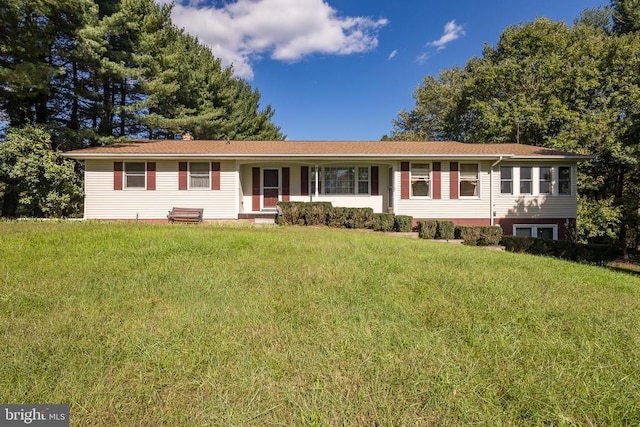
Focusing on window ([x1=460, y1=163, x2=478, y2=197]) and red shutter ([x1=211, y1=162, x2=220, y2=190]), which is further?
window ([x1=460, y1=163, x2=478, y2=197])

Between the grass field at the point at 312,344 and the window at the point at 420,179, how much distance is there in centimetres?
836

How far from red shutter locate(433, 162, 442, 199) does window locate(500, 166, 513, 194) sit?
8.95ft

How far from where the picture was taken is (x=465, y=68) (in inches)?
1209

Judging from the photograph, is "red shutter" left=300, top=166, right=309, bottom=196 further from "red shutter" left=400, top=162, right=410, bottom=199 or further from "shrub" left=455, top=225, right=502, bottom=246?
"shrub" left=455, top=225, right=502, bottom=246

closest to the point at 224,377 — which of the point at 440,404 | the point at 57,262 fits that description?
the point at 440,404

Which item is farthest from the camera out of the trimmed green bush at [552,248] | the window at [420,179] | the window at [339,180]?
the window at [339,180]

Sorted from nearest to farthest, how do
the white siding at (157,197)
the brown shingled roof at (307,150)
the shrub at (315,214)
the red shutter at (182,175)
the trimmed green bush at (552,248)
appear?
the trimmed green bush at (552,248), the shrub at (315,214), the brown shingled roof at (307,150), the white siding at (157,197), the red shutter at (182,175)

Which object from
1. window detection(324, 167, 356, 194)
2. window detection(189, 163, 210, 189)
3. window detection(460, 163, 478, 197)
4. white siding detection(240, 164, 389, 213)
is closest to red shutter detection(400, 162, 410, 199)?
white siding detection(240, 164, 389, 213)

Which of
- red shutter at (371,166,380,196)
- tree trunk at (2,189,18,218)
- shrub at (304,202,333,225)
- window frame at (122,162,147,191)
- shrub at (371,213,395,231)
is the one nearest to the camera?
shrub at (371,213,395,231)

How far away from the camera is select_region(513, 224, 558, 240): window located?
12914 mm

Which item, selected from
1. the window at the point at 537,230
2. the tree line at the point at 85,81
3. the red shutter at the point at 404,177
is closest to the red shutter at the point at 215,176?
the tree line at the point at 85,81

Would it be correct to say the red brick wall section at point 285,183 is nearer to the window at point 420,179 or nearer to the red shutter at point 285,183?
the red shutter at point 285,183

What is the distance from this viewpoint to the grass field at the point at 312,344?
1.83 m

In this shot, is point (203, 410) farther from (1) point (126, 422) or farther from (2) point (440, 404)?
(2) point (440, 404)
